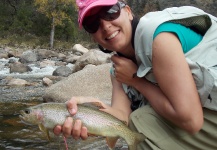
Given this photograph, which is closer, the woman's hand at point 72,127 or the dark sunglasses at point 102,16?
the dark sunglasses at point 102,16

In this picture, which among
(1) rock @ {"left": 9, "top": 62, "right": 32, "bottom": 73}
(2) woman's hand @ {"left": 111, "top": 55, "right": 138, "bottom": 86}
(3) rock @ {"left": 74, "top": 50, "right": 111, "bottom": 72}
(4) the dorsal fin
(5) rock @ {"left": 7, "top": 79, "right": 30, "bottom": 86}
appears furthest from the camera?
(1) rock @ {"left": 9, "top": 62, "right": 32, "bottom": 73}

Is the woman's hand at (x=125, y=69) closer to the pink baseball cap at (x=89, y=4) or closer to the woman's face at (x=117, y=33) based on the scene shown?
the woman's face at (x=117, y=33)

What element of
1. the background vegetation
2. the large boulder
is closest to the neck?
the large boulder

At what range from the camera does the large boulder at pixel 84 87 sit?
8.02 meters

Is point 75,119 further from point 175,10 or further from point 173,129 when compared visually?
point 175,10

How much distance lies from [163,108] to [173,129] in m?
0.24

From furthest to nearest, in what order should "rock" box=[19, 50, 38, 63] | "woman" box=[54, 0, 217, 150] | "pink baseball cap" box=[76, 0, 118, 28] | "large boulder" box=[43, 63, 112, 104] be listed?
"rock" box=[19, 50, 38, 63]
"large boulder" box=[43, 63, 112, 104]
"pink baseball cap" box=[76, 0, 118, 28]
"woman" box=[54, 0, 217, 150]

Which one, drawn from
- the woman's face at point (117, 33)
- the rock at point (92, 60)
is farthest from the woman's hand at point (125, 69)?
the rock at point (92, 60)

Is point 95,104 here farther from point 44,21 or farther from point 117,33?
point 44,21

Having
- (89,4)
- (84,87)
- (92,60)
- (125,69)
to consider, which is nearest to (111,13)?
(89,4)

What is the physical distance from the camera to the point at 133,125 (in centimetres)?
280

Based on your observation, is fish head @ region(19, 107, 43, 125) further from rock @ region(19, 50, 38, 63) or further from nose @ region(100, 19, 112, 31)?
rock @ region(19, 50, 38, 63)

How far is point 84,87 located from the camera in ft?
27.1

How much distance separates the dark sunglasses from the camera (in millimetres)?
2645
